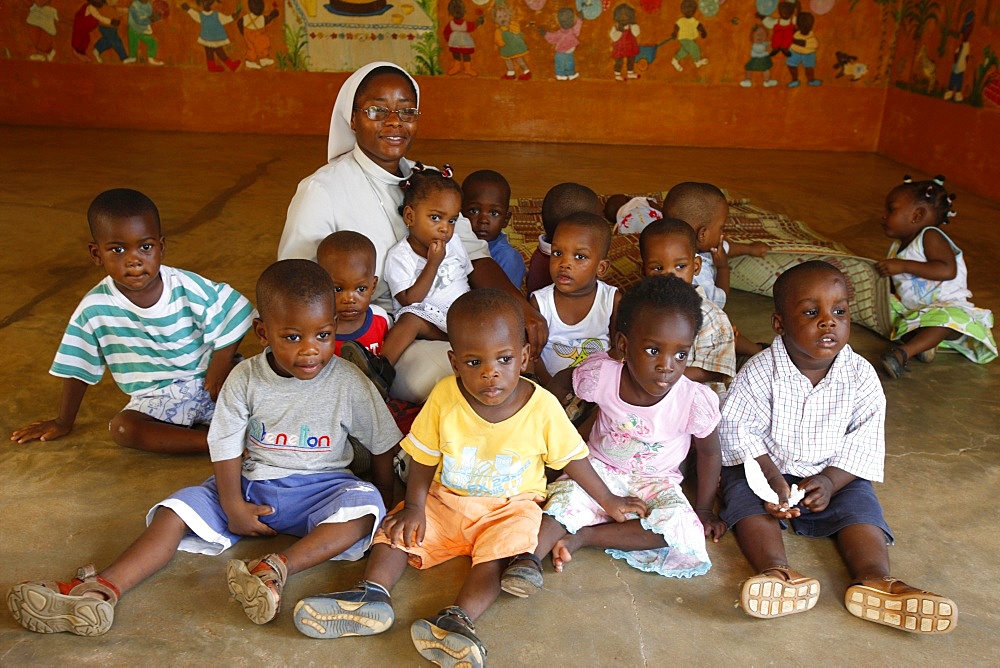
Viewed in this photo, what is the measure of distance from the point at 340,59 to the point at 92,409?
18.6 feet

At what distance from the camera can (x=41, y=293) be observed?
4.05 metres

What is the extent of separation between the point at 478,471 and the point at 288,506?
526 millimetres

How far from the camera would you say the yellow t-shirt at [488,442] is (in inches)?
85.4

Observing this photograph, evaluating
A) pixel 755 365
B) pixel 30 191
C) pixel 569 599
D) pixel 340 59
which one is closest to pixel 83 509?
pixel 569 599

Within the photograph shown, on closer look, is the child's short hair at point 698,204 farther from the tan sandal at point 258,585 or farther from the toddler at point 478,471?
the tan sandal at point 258,585

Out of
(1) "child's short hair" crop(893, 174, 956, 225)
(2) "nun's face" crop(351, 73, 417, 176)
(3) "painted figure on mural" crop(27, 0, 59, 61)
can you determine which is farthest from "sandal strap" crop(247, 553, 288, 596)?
(3) "painted figure on mural" crop(27, 0, 59, 61)

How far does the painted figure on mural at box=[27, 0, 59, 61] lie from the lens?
7.81 meters

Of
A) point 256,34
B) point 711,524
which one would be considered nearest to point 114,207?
point 711,524

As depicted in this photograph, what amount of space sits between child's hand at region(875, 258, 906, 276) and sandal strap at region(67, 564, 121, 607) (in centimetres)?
321

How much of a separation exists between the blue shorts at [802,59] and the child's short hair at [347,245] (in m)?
6.41

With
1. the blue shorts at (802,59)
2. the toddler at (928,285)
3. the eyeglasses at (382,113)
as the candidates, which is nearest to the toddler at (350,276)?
the eyeglasses at (382,113)

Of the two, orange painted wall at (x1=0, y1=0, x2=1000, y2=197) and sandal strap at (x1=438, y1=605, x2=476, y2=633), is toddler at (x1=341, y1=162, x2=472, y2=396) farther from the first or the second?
orange painted wall at (x1=0, y1=0, x2=1000, y2=197)

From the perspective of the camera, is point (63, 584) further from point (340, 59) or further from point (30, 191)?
point (340, 59)

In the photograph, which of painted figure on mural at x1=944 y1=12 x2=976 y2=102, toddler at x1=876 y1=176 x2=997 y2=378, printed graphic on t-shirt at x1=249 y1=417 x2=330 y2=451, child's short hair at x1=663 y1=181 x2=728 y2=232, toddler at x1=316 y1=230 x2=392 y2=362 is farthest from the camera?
painted figure on mural at x1=944 y1=12 x2=976 y2=102
